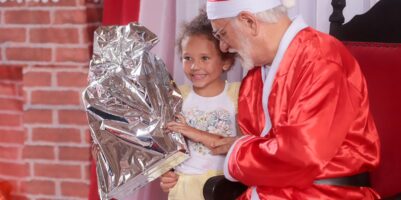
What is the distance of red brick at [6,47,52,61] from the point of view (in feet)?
8.09

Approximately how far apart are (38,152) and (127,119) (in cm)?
93

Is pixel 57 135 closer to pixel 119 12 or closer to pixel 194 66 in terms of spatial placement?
pixel 119 12

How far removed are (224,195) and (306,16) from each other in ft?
2.67

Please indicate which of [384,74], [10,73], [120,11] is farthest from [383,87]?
[10,73]

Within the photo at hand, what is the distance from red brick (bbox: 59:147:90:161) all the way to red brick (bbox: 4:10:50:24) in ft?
1.68

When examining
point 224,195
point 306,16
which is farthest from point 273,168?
point 306,16

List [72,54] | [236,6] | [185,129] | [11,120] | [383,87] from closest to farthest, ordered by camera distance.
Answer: [236,6], [383,87], [185,129], [72,54], [11,120]

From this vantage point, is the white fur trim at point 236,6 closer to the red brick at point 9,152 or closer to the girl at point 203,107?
the girl at point 203,107

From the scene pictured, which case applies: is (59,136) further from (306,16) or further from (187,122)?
(306,16)

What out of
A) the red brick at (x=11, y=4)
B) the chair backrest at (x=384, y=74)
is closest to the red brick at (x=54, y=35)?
the red brick at (x=11, y=4)

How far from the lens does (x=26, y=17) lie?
246cm

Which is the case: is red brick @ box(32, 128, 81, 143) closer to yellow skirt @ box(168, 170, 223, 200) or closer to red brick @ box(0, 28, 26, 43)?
red brick @ box(0, 28, 26, 43)

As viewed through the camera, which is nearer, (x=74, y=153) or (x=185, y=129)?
(x=185, y=129)

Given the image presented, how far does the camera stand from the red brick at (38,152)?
2535mm
